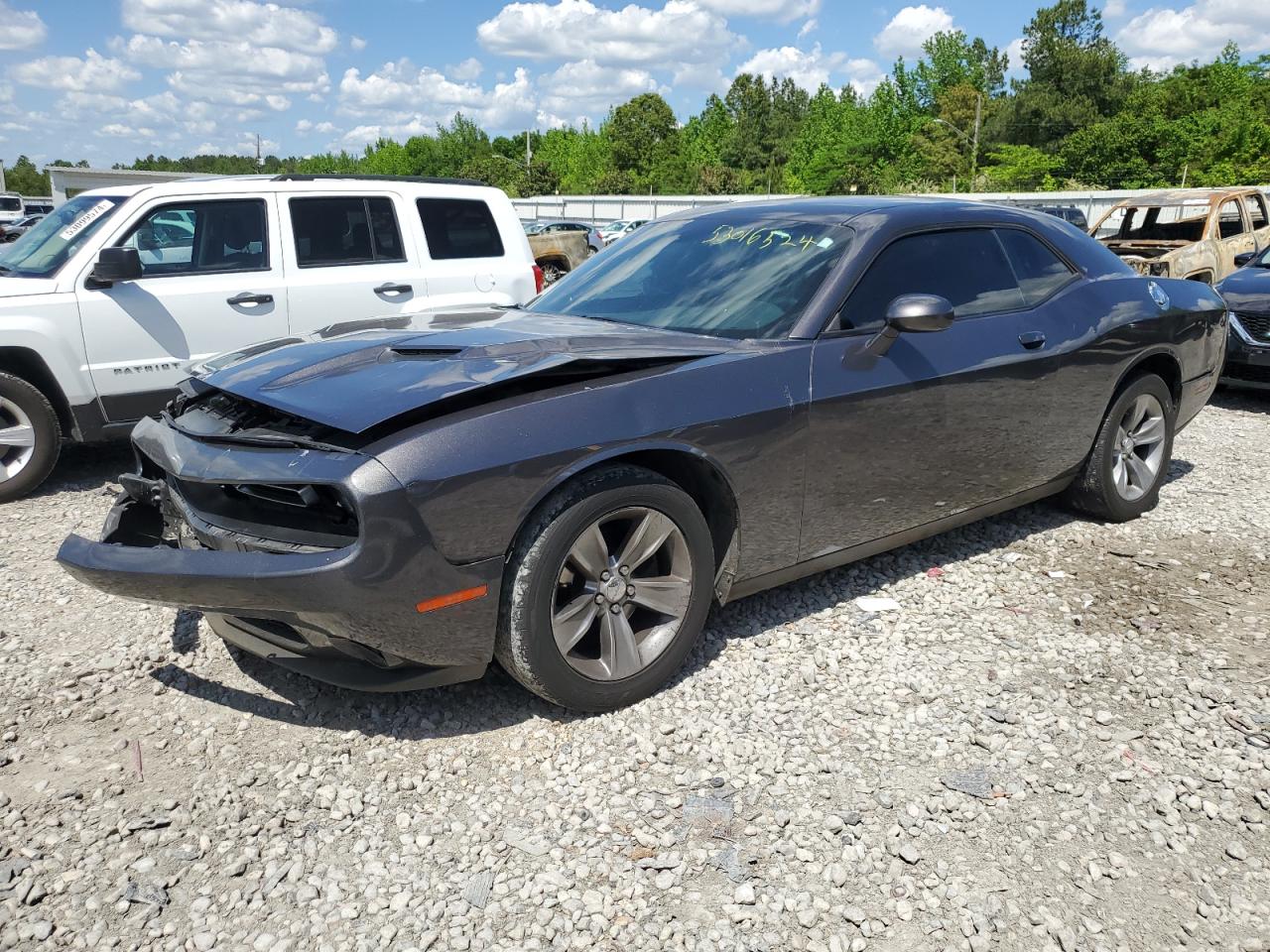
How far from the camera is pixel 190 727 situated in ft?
10.0

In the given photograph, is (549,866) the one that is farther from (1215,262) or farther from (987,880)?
(1215,262)

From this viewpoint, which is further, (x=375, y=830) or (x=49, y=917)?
(x=375, y=830)

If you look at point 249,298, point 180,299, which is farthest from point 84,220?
point 249,298

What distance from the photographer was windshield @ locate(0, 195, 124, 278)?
5742mm

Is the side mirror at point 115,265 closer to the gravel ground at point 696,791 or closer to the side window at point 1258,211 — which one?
the gravel ground at point 696,791

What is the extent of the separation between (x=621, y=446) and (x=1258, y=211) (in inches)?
554

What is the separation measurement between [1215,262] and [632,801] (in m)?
12.2

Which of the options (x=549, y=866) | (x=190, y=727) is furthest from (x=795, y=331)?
(x=190, y=727)

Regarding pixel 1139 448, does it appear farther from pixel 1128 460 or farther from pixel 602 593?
pixel 602 593

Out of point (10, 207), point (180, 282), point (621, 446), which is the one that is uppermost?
point (10, 207)

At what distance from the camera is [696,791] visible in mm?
2770

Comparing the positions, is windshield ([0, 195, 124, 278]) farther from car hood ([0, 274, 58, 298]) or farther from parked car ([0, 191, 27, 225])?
parked car ([0, 191, 27, 225])

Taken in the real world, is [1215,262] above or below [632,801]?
above

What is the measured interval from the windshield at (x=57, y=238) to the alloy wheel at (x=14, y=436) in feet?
2.73
